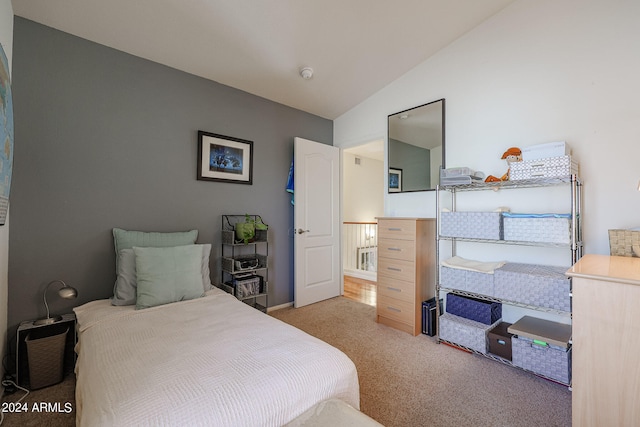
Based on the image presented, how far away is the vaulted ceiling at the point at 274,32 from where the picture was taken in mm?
1995

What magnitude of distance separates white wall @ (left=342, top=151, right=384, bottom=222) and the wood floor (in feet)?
5.20

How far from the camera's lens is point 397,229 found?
9.11 feet

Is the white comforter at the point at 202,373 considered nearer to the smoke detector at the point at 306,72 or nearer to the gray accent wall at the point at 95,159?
the gray accent wall at the point at 95,159

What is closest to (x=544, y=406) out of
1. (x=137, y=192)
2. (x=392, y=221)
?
(x=392, y=221)

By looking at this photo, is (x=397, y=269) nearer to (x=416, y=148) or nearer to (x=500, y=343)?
(x=500, y=343)

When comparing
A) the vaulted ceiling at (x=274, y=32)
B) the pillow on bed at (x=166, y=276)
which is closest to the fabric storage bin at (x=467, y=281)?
the pillow on bed at (x=166, y=276)

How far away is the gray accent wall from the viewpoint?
1951 millimetres

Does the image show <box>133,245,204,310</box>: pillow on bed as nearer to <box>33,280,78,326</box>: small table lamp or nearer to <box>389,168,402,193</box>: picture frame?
<box>33,280,78,326</box>: small table lamp

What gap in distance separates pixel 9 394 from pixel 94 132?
185cm

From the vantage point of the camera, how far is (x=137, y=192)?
2.38 m

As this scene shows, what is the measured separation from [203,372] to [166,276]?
113 cm

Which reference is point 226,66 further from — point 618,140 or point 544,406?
point 544,406

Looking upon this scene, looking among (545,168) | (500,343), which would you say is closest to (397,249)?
(500,343)

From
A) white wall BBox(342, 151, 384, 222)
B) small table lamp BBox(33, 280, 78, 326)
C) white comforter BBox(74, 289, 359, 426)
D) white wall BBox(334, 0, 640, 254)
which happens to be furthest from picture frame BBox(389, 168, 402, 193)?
small table lamp BBox(33, 280, 78, 326)
